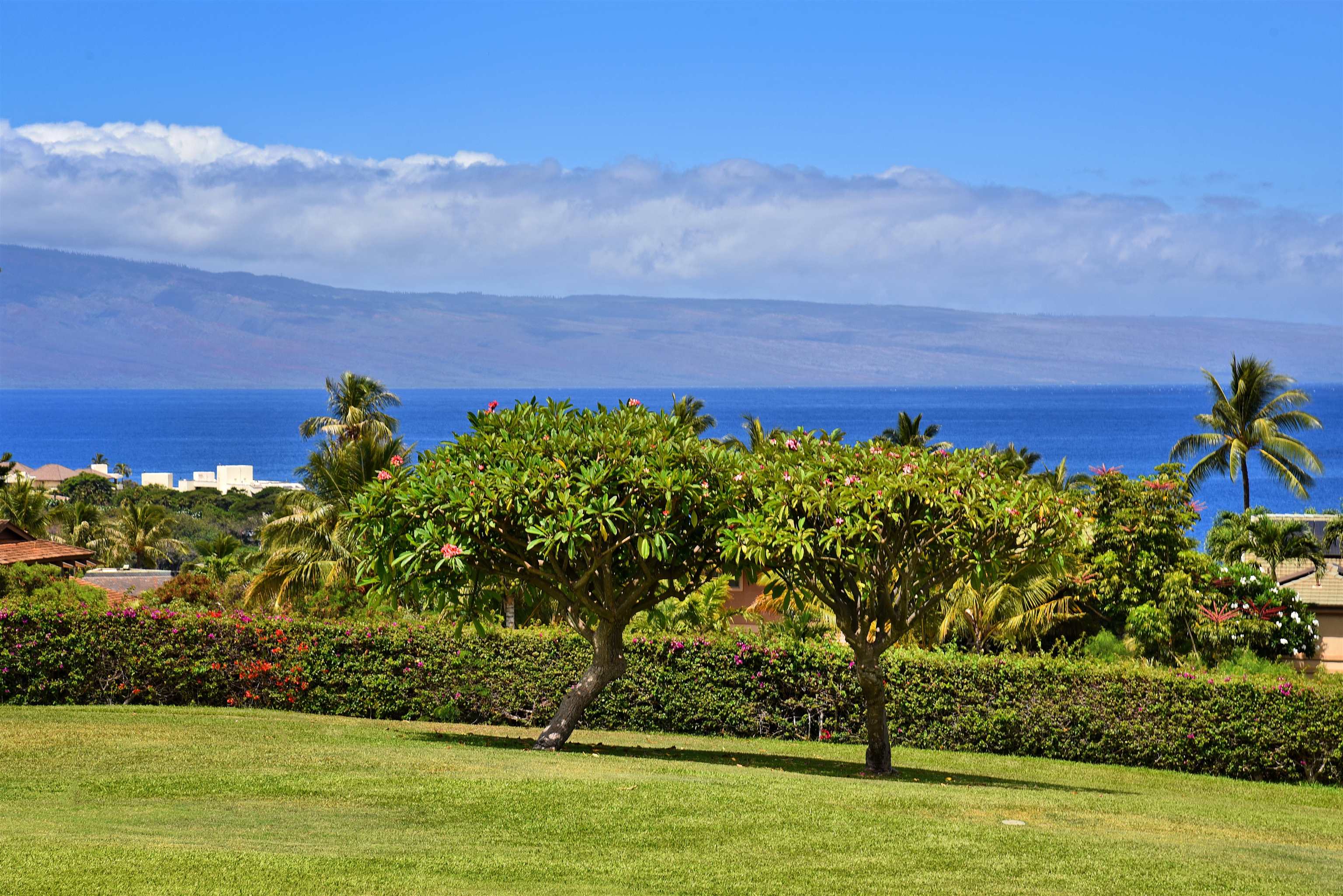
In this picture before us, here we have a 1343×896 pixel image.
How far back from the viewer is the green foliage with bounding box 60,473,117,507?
11125 cm

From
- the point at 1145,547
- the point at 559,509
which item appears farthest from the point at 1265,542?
the point at 559,509

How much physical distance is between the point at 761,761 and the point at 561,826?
7.16 m

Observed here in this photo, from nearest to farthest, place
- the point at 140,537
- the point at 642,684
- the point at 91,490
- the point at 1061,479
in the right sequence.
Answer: the point at 642,684 → the point at 1061,479 → the point at 140,537 → the point at 91,490

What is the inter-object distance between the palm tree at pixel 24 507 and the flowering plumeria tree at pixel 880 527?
46.4 meters

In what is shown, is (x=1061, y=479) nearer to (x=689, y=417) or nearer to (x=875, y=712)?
(x=689, y=417)

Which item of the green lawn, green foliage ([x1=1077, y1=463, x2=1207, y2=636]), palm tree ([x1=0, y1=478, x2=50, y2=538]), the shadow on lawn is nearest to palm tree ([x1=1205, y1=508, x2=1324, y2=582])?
green foliage ([x1=1077, y1=463, x2=1207, y2=636])

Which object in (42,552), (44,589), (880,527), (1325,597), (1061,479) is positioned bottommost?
(44,589)

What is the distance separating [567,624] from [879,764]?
266 inches

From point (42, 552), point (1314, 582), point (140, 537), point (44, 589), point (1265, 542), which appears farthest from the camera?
point (140, 537)

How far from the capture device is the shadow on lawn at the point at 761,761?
17.1 meters

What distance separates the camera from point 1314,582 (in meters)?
36.8

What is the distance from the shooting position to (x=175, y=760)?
14477mm

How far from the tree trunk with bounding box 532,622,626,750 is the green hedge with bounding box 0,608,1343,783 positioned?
10.9 feet

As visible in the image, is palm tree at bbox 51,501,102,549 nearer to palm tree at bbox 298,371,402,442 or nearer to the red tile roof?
palm tree at bbox 298,371,402,442
